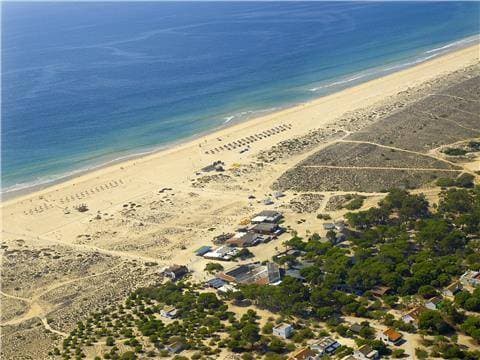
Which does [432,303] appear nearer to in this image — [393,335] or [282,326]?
[393,335]

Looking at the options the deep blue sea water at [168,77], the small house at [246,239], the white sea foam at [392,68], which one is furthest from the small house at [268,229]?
the white sea foam at [392,68]

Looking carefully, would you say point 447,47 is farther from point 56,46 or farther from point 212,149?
point 56,46

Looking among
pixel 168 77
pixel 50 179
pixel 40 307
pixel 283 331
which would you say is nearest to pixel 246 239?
pixel 283 331

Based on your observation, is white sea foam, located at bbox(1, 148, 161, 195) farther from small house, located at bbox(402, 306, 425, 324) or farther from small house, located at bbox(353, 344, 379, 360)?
small house, located at bbox(353, 344, 379, 360)

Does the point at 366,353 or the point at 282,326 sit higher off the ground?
the point at 282,326

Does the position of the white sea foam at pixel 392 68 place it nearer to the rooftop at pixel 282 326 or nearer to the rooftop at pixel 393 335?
the rooftop at pixel 282 326
